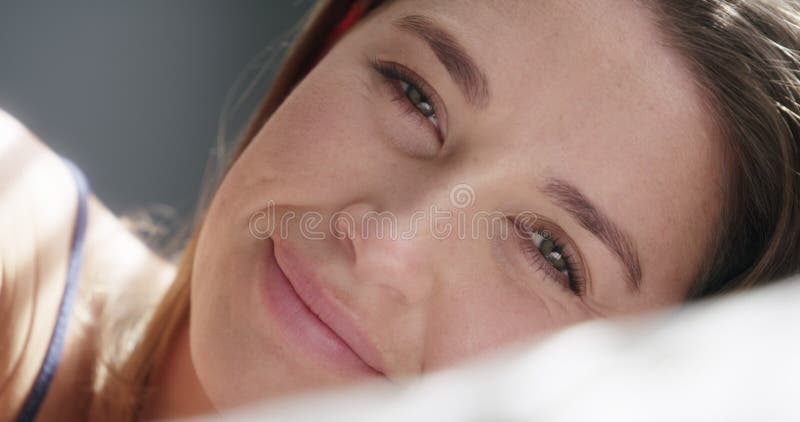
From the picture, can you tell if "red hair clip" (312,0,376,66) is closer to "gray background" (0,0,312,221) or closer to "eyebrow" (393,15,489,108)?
"eyebrow" (393,15,489,108)

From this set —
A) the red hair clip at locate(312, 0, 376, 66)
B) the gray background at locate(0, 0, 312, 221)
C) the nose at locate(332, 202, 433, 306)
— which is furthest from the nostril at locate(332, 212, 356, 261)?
the gray background at locate(0, 0, 312, 221)

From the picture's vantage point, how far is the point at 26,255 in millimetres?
764

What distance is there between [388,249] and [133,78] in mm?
765

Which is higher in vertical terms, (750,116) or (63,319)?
(750,116)

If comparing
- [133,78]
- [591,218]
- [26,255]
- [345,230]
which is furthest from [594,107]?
[133,78]

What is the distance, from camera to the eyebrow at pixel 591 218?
65 cm

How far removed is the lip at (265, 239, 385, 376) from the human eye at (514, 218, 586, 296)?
0.14 metres

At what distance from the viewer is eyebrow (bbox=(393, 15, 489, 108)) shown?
2.15 feet

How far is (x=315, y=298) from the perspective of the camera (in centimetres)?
68

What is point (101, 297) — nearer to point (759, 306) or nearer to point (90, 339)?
point (90, 339)

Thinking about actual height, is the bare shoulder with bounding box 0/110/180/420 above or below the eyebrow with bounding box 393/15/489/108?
below

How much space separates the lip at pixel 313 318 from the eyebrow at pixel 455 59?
18cm

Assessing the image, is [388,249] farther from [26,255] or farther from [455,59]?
[26,255]

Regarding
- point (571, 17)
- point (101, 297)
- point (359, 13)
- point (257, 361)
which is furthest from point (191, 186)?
point (571, 17)
